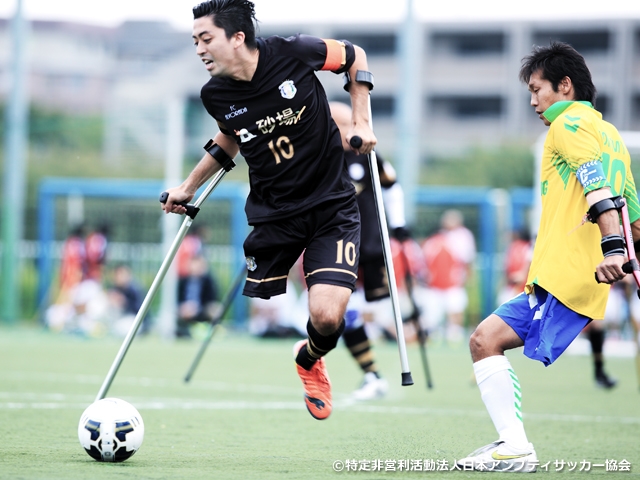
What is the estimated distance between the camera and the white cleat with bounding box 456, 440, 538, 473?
5219 mm

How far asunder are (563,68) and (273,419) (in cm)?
352

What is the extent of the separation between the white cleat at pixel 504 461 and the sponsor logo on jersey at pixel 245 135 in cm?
207

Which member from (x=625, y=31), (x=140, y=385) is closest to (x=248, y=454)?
(x=140, y=385)

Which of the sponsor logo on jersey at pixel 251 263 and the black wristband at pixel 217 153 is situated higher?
the black wristband at pixel 217 153

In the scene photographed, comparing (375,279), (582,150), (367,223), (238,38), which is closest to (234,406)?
(375,279)

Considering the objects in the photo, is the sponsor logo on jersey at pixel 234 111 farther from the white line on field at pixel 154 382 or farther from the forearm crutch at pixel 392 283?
the white line on field at pixel 154 382

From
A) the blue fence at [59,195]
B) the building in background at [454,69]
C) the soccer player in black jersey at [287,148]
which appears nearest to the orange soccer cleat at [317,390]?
the soccer player in black jersey at [287,148]

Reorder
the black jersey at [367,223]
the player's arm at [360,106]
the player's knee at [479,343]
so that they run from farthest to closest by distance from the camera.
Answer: the black jersey at [367,223] < the player's arm at [360,106] < the player's knee at [479,343]

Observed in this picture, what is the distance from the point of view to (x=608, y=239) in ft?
16.0

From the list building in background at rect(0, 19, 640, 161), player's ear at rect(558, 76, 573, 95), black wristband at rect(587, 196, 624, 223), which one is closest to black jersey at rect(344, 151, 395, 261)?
player's ear at rect(558, 76, 573, 95)

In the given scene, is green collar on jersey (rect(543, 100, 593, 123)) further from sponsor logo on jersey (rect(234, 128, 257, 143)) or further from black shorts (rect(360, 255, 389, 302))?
black shorts (rect(360, 255, 389, 302))

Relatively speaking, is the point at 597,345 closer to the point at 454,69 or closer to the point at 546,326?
the point at 546,326

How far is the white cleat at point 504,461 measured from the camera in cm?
522

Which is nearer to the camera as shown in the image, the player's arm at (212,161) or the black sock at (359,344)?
the player's arm at (212,161)
